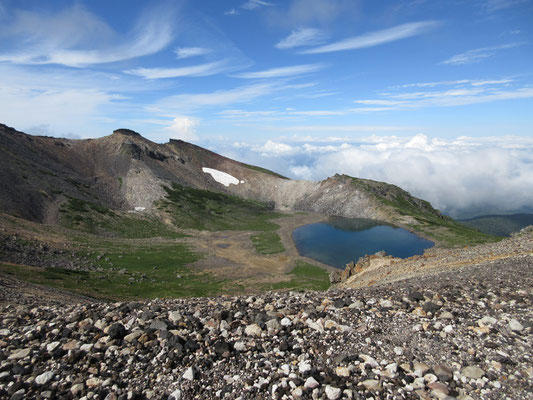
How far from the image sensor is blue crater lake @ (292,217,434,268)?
349 ft

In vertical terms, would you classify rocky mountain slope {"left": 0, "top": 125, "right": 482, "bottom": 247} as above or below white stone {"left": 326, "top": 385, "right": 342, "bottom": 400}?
above

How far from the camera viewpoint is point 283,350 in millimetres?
10938

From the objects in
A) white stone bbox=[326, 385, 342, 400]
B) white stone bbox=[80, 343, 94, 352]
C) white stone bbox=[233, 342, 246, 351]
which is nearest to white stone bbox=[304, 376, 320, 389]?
white stone bbox=[326, 385, 342, 400]

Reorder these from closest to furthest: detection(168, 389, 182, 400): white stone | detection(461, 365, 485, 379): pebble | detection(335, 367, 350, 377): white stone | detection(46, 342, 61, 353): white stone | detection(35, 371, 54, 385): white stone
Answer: detection(461, 365, 485, 379): pebble
detection(168, 389, 182, 400): white stone
detection(335, 367, 350, 377): white stone
detection(35, 371, 54, 385): white stone
detection(46, 342, 61, 353): white stone

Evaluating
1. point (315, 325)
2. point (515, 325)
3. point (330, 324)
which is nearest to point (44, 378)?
point (315, 325)

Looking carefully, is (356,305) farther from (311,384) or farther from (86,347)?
(86,347)

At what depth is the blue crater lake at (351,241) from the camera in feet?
349

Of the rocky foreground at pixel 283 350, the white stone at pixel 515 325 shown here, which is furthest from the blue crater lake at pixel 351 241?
the white stone at pixel 515 325

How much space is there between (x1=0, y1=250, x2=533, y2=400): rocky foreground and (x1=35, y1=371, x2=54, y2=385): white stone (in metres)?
0.06

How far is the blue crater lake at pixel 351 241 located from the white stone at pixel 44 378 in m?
89.1

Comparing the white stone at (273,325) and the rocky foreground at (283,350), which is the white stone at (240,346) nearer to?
the rocky foreground at (283,350)

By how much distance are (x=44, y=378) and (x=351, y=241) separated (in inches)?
4883

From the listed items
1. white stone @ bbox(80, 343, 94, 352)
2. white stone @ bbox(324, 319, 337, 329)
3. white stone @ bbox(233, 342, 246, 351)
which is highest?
white stone @ bbox(324, 319, 337, 329)

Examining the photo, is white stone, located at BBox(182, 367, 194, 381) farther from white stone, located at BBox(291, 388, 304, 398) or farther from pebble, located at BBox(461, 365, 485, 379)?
pebble, located at BBox(461, 365, 485, 379)
